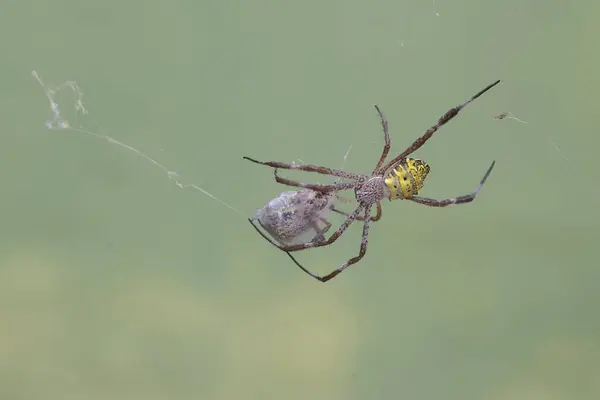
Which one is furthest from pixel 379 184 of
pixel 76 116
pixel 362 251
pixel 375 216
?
pixel 76 116

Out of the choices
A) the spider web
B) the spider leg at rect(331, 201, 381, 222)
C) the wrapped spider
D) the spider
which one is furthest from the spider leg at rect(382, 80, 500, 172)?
the spider web

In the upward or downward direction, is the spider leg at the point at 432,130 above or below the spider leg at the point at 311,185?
above

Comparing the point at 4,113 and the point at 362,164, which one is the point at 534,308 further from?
the point at 4,113

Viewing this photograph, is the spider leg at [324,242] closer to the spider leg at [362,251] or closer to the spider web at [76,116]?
the spider leg at [362,251]

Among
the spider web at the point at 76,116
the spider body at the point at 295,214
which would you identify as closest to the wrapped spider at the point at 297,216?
the spider body at the point at 295,214

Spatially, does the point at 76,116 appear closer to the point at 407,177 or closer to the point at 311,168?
the point at 311,168

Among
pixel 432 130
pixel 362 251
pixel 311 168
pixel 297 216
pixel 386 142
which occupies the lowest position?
pixel 362 251

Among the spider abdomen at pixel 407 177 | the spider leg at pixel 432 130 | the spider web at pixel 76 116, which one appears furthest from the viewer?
the spider web at pixel 76 116

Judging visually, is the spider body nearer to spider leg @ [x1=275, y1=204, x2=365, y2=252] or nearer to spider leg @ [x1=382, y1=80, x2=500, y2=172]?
spider leg @ [x1=275, y1=204, x2=365, y2=252]
